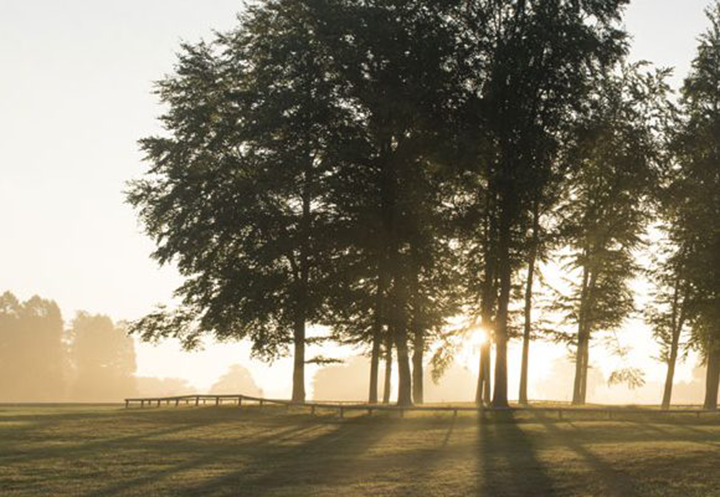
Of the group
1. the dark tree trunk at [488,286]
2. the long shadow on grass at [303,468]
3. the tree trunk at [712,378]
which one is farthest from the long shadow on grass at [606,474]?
the tree trunk at [712,378]

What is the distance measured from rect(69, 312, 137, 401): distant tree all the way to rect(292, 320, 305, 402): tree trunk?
9159 centimetres

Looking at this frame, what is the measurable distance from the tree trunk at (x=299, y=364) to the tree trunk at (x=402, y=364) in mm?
5717

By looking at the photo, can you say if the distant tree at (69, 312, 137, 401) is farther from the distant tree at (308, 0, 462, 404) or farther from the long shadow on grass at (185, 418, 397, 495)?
the long shadow on grass at (185, 418, 397, 495)

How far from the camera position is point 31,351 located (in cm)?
12150

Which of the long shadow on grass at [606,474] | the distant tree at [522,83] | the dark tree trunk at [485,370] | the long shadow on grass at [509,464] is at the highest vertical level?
the distant tree at [522,83]

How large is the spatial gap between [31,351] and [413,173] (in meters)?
95.5

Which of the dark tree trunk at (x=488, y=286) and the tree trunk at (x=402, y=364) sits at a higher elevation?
the dark tree trunk at (x=488, y=286)

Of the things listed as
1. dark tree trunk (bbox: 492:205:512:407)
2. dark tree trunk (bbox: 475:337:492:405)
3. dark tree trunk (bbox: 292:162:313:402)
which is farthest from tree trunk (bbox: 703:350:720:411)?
dark tree trunk (bbox: 292:162:313:402)

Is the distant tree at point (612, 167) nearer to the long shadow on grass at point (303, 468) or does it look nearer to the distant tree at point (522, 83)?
the distant tree at point (522, 83)

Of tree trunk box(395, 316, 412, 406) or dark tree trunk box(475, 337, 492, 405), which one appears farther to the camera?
tree trunk box(395, 316, 412, 406)

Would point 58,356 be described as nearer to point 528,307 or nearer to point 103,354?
point 103,354

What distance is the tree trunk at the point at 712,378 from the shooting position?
46.5 metres

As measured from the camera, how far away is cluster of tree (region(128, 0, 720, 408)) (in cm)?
3525

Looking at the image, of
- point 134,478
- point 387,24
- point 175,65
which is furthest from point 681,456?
point 175,65
